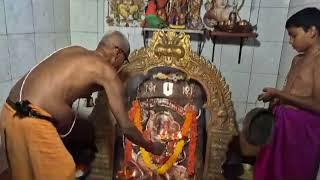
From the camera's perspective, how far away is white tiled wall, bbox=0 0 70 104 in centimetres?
187

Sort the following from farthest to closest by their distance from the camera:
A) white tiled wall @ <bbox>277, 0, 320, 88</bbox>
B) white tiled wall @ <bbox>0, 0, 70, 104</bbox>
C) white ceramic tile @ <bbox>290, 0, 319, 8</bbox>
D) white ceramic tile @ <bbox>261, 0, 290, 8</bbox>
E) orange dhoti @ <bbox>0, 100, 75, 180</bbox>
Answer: white ceramic tile @ <bbox>261, 0, 290, 8</bbox>, white tiled wall @ <bbox>277, 0, 320, 88</bbox>, white tiled wall @ <bbox>0, 0, 70, 104</bbox>, white ceramic tile @ <bbox>290, 0, 319, 8</bbox>, orange dhoti @ <bbox>0, 100, 75, 180</bbox>

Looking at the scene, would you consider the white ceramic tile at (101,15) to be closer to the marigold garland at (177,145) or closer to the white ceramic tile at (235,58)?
the marigold garland at (177,145)

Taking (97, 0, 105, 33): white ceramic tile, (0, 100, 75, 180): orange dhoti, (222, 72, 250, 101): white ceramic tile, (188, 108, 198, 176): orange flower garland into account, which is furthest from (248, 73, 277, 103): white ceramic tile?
(0, 100, 75, 180): orange dhoti

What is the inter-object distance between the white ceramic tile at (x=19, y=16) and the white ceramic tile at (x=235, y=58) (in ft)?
5.15

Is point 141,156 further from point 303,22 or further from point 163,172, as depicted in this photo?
point 303,22

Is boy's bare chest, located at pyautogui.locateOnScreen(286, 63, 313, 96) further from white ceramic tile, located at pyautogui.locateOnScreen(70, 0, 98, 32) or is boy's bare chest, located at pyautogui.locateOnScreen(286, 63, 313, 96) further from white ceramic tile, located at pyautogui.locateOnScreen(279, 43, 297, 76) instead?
white ceramic tile, located at pyautogui.locateOnScreen(70, 0, 98, 32)

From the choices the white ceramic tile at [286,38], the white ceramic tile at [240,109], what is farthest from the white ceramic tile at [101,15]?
the white ceramic tile at [286,38]

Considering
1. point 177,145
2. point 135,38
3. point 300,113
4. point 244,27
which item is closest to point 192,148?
point 177,145

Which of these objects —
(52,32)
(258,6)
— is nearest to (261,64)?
(258,6)

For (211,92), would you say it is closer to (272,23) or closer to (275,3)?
(272,23)

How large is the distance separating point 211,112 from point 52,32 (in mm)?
1502

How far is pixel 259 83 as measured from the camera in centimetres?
245

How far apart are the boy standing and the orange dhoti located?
1.18 metres

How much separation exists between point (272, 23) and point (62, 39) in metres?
1.83
